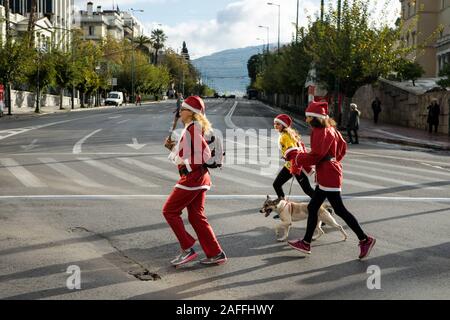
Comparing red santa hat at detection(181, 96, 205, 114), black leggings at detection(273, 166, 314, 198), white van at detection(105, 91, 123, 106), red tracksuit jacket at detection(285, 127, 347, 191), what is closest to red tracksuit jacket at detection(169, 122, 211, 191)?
red santa hat at detection(181, 96, 205, 114)

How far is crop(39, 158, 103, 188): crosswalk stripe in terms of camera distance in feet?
41.5

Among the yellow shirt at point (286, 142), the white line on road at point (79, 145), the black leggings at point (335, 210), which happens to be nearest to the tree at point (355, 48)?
the white line on road at point (79, 145)

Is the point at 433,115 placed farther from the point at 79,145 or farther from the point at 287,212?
the point at 287,212

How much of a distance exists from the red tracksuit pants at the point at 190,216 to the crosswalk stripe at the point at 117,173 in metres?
6.02

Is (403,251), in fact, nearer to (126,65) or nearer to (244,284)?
(244,284)

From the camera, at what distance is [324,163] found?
6.84m

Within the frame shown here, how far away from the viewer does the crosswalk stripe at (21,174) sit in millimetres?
12391

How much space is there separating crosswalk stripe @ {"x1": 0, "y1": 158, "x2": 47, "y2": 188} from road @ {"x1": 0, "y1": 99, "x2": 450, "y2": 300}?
2cm

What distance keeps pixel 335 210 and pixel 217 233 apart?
72.2 inches

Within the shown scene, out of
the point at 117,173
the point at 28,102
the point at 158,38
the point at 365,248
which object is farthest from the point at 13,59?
the point at 158,38

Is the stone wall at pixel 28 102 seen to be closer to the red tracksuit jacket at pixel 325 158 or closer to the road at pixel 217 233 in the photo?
the road at pixel 217 233

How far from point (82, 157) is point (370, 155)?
8.98 meters

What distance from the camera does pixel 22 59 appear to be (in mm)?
40812
